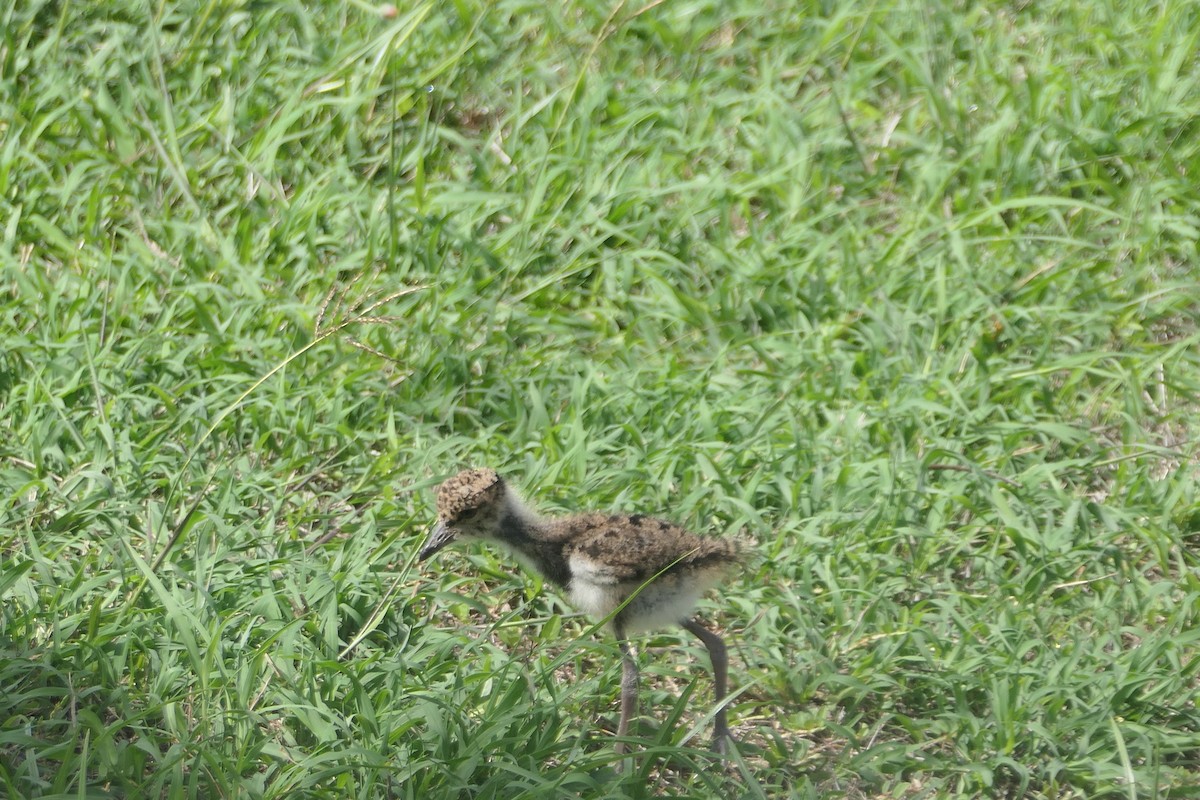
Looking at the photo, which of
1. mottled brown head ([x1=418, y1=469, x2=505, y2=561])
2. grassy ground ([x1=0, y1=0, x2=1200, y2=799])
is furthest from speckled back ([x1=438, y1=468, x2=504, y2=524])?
grassy ground ([x1=0, y1=0, x2=1200, y2=799])

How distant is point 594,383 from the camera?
19.1ft

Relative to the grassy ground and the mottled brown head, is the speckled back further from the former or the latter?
the grassy ground

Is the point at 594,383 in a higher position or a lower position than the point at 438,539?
lower

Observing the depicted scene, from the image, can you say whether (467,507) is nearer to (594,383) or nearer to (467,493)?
(467,493)

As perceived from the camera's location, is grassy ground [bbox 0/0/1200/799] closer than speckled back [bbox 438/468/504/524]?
Yes

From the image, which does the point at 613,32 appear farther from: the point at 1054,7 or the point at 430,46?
the point at 1054,7

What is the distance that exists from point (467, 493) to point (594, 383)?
1.39 metres

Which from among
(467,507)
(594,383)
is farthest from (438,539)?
(594,383)

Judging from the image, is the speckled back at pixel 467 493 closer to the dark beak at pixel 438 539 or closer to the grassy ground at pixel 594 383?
the dark beak at pixel 438 539

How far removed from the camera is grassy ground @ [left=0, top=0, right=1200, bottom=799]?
14.3ft

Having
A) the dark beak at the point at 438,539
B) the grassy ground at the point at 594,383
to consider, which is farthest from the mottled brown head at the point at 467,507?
the grassy ground at the point at 594,383

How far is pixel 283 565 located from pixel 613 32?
140 inches

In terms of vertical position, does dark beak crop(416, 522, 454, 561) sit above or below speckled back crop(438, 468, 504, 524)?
below

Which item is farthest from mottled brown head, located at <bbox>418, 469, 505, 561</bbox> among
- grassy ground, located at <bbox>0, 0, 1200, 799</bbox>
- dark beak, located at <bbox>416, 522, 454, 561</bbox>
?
grassy ground, located at <bbox>0, 0, 1200, 799</bbox>
